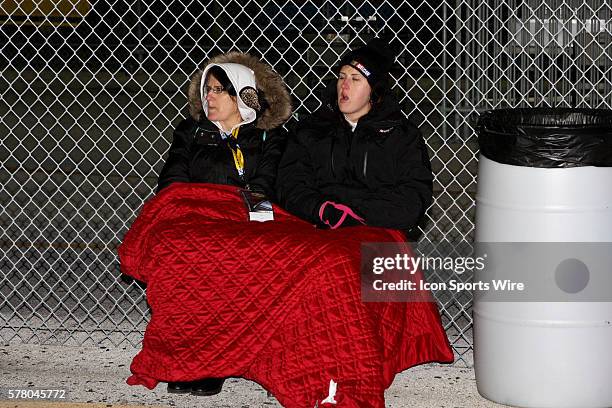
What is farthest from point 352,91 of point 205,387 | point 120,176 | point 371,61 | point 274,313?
point 120,176

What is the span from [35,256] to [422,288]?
358 cm

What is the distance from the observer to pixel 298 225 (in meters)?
4.60

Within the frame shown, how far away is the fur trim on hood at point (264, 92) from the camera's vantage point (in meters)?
4.96

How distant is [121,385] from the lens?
4.95 m

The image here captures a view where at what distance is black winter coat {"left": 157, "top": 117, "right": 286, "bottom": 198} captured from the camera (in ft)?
16.0

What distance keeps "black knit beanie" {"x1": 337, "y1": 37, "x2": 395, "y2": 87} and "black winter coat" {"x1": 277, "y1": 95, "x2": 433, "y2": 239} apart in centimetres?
13

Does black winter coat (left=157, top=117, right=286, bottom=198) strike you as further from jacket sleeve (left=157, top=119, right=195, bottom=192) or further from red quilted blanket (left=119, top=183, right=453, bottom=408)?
red quilted blanket (left=119, top=183, right=453, bottom=408)

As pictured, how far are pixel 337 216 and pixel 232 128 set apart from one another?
68 cm

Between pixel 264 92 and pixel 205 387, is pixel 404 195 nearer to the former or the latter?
pixel 264 92

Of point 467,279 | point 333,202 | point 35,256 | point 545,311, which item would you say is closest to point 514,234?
point 545,311

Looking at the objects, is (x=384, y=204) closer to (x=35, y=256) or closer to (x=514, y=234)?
(x=514, y=234)

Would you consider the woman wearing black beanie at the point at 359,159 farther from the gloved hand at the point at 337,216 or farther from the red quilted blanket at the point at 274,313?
the red quilted blanket at the point at 274,313

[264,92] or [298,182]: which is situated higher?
[264,92]

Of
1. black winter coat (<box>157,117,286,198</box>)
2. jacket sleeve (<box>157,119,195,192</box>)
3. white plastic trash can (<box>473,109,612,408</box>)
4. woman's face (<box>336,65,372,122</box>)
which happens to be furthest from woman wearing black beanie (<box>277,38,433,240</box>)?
jacket sleeve (<box>157,119,195,192</box>)
